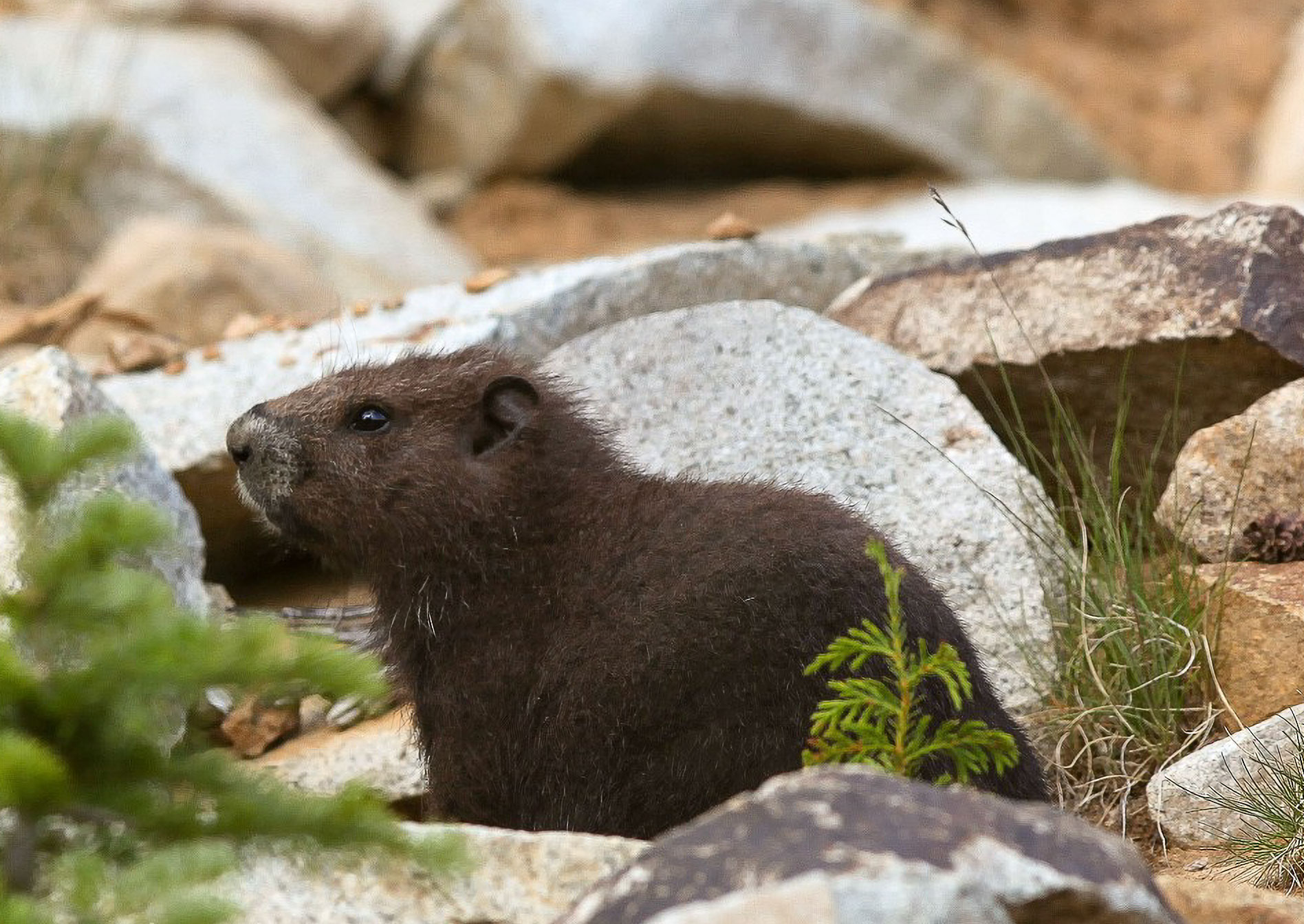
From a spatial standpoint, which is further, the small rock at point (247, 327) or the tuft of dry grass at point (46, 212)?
the tuft of dry grass at point (46, 212)

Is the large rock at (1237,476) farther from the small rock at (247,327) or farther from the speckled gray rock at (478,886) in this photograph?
the small rock at (247,327)

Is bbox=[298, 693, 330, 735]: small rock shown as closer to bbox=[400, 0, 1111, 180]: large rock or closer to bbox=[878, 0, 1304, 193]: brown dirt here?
bbox=[400, 0, 1111, 180]: large rock

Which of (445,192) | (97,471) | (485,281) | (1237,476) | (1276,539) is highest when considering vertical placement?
(485,281)

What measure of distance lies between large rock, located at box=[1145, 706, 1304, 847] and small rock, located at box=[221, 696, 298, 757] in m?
2.67

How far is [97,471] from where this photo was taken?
200 inches

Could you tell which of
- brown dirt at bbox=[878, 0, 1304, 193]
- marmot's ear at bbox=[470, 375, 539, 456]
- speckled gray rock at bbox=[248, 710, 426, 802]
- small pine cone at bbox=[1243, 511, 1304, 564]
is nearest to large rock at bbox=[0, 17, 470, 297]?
speckled gray rock at bbox=[248, 710, 426, 802]

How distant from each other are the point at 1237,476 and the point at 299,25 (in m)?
9.79

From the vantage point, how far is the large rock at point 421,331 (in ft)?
20.0

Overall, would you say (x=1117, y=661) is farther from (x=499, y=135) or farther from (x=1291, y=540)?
(x=499, y=135)

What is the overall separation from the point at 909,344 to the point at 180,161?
6.14 meters

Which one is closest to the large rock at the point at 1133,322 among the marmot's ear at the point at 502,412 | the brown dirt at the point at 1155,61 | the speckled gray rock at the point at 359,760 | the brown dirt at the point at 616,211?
the marmot's ear at the point at 502,412

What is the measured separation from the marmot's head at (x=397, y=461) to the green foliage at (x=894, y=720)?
1.14 m

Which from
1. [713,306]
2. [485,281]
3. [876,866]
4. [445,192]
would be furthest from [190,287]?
[876,866]

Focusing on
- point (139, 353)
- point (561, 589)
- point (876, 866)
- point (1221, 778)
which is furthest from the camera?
point (139, 353)
